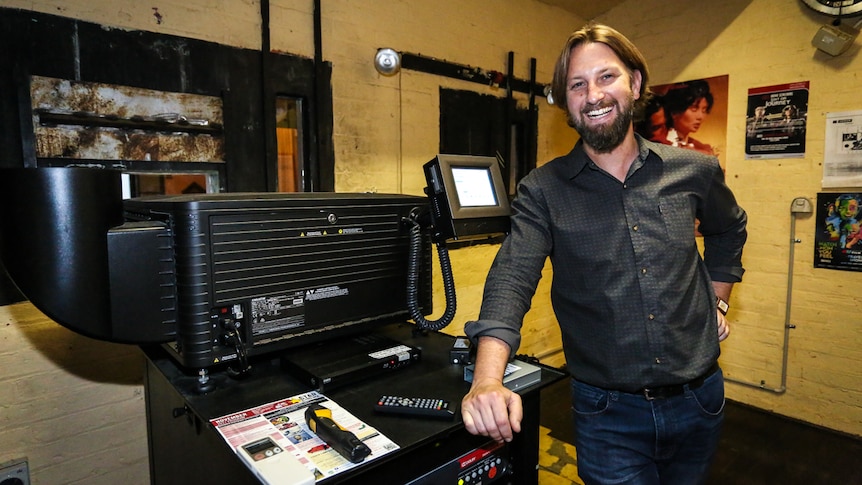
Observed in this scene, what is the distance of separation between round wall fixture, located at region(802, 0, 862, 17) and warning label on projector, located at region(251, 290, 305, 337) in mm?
3008

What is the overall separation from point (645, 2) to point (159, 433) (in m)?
3.59

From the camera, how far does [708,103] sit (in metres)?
3.09

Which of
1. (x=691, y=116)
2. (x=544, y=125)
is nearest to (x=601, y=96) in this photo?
(x=544, y=125)

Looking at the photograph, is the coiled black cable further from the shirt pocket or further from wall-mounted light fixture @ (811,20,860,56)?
wall-mounted light fixture @ (811,20,860,56)

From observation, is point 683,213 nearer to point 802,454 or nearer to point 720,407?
point 720,407

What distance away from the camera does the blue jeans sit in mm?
1250

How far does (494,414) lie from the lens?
2.85 ft

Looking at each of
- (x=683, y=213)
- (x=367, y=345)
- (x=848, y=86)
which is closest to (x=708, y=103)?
(x=848, y=86)

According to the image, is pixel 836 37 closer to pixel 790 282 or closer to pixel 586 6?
pixel 790 282

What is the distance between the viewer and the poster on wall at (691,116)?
3057 mm

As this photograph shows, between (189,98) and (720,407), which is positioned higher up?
(189,98)

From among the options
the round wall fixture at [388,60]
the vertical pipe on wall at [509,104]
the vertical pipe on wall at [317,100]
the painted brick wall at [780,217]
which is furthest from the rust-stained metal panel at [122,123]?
the painted brick wall at [780,217]

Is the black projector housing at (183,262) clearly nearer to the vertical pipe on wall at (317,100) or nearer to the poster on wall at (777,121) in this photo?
the vertical pipe on wall at (317,100)

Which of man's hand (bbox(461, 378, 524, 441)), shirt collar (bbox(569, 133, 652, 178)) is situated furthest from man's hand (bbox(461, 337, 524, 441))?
shirt collar (bbox(569, 133, 652, 178))
